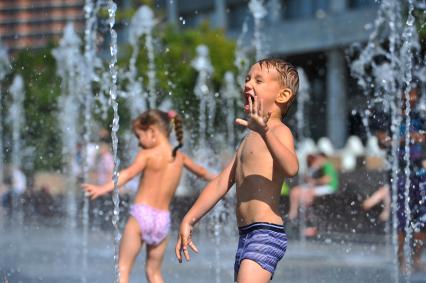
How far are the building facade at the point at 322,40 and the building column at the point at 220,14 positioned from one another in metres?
0.09

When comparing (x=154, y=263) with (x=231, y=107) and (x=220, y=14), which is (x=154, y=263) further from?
(x=220, y=14)

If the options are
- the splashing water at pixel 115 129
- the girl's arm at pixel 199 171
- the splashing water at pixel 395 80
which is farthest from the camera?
the splashing water at pixel 395 80

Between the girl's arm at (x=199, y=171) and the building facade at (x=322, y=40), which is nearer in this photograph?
the girl's arm at (x=199, y=171)

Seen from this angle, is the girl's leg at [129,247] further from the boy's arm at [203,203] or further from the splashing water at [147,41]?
the splashing water at [147,41]

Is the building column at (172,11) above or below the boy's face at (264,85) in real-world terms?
above

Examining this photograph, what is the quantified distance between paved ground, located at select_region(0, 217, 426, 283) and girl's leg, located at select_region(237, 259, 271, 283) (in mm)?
2896

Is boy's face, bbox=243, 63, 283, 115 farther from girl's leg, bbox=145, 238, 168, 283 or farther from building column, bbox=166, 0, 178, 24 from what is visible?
building column, bbox=166, 0, 178, 24

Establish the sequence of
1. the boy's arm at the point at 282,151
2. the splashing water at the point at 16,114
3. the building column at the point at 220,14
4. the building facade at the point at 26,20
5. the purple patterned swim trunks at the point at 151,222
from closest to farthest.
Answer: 1. the boy's arm at the point at 282,151
2. the purple patterned swim trunks at the point at 151,222
3. the splashing water at the point at 16,114
4. the building column at the point at 220,14
5. the building facade at the point at 26,20

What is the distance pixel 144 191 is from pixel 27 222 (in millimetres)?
7128

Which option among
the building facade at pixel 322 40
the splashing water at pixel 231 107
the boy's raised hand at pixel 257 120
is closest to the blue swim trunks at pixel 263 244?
the boy's raised hand at pixel 257 120

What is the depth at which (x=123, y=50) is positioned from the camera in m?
31.1

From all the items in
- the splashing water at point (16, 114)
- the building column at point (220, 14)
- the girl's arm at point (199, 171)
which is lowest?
the girl's arm at point (199, 171)

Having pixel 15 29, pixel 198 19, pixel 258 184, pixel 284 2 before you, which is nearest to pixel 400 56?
pixel 258 184

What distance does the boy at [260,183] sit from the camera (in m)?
4.20
